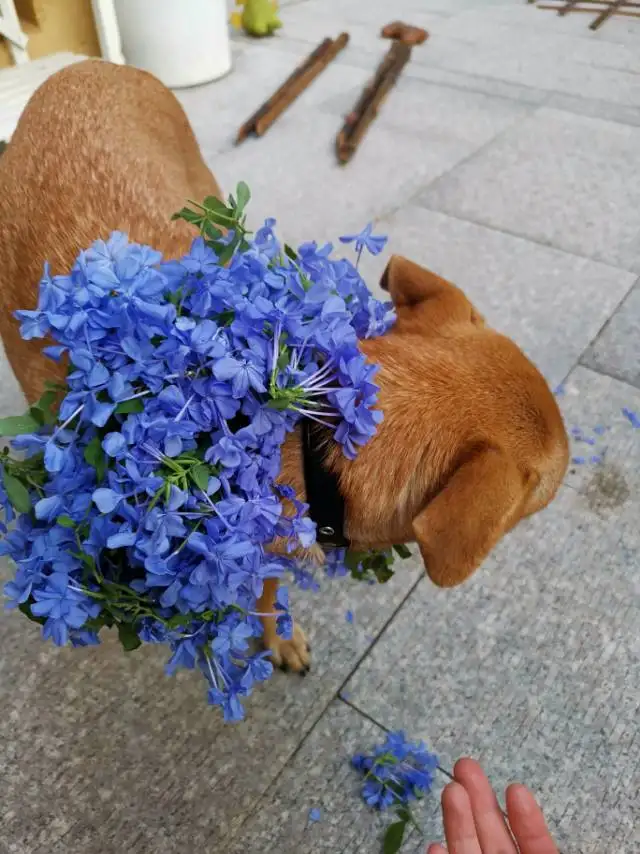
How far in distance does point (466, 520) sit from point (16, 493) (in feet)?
3.15

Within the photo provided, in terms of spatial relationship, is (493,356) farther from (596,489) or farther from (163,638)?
(596,489)

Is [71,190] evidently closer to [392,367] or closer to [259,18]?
[392,367]

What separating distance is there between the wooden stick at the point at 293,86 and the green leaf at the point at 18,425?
4549 millimetres

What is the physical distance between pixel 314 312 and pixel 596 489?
6.75ft

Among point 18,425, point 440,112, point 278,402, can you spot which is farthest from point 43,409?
point 440,112

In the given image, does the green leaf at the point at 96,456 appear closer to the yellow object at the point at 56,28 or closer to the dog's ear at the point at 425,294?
the dog's ear at the point at 425,294

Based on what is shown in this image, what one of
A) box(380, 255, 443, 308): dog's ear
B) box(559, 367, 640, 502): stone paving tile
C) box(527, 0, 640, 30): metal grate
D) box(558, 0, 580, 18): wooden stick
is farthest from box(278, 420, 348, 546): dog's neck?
box(558, 0, 580, 18): wooden stick

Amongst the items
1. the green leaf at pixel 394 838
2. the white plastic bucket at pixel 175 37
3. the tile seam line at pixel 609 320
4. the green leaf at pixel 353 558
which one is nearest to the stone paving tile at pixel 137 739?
the green leaf at pixel 394 838

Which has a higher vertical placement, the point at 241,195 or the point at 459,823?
the point at 241,195

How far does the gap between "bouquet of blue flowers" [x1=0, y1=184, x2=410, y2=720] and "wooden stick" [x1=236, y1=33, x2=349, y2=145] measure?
4.37 meters

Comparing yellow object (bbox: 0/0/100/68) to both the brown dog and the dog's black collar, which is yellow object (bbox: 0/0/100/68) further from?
the dog's black collar

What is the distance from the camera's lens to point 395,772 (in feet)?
7.16

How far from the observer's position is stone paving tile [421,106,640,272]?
4.57m

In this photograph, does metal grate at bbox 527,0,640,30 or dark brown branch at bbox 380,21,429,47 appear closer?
dark brown branch at bbox 380,21,429,47
